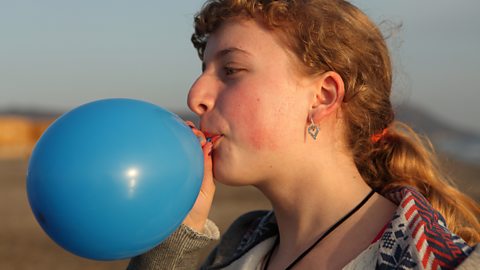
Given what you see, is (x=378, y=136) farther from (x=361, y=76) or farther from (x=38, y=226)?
(x=38, y=226)

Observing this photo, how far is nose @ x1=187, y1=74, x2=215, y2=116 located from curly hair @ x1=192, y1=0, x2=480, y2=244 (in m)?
0.37

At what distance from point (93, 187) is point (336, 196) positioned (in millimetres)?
1291

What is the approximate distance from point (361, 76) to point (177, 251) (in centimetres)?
138

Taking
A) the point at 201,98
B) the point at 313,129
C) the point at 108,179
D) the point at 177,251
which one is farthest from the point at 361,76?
the point at 108,179

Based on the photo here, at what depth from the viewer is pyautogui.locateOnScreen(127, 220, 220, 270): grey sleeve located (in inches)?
134

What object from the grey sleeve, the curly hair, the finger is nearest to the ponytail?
the curly hair

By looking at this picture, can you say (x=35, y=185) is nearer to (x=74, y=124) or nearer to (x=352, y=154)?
(x=74, y=124)

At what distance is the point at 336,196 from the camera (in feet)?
10.2

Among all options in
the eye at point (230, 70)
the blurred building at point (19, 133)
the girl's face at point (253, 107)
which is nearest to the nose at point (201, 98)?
the girl's face at point (253, 107)

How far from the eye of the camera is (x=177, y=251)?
3418 millimetres

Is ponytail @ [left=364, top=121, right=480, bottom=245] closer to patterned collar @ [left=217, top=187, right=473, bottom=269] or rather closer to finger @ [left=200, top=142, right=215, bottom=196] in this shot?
patterned collar @ [left=217, top=187, right=473, bottom=269]

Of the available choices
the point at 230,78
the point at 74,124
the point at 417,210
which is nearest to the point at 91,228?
the point at 74,124

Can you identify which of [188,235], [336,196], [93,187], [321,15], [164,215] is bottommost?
[188,235]

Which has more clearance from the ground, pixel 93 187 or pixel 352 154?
pixel 93 187
